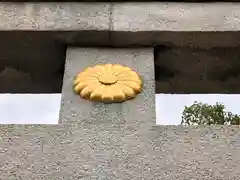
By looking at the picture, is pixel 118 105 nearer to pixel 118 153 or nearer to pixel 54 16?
pixel 118 153

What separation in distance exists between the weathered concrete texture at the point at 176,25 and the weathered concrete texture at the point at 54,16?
0.08 meters

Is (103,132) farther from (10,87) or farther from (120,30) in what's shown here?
(10,87)

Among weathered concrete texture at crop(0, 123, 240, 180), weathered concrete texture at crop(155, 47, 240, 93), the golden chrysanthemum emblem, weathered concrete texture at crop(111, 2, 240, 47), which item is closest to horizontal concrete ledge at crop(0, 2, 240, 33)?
weathered concrete texture at crop(111, 2, 240, 47)

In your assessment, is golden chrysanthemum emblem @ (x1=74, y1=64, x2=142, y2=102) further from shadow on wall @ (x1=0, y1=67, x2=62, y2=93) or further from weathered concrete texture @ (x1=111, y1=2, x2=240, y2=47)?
shadow on wall @ (x1=0, y1=67, x2=62, y2=93)

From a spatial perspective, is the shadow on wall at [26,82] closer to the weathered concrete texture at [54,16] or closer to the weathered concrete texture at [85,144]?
the weathered concrete texture at [54,16]

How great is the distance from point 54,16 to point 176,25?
64cm

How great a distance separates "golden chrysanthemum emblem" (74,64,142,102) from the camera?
2.61 meters

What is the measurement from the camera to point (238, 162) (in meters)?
2.31

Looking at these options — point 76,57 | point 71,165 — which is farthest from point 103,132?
point 76,57

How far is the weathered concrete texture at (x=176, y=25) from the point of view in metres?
2.85

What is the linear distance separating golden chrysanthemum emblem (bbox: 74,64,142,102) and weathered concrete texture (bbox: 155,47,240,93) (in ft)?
1.13

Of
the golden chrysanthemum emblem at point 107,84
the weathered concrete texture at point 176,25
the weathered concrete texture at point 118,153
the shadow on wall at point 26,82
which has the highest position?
the weathered concrete texture at point 176,25

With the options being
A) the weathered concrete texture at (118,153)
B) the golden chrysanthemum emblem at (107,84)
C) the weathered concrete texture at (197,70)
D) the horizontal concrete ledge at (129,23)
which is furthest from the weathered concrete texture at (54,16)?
the weathered concrete texture at (118,153)

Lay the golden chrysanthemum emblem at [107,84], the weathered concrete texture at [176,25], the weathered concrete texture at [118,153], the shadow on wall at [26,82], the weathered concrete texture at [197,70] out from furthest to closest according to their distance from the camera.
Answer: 1. the shadow on wall at [26,82]
2. the weathered concrete texture at [197,70]
3. the weathered concrete texture at [176,25]
4. the golden chrysanthemum emblem at [107,84]
5. the weathered concrete texture at [118,153]
